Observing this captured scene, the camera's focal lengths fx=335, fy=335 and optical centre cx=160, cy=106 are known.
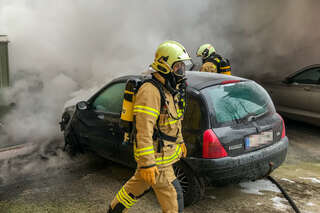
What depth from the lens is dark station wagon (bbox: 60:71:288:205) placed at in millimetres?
3180

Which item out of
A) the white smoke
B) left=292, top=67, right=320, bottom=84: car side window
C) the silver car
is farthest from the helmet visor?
left=292, top=67, right=320, bottom=84: car side window

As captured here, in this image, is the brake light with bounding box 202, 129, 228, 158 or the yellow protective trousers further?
the brake light with bounding box 202, 129, 228, 158

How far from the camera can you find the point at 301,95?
6461mm

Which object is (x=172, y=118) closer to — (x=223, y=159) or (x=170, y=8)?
(x=223, y=159)

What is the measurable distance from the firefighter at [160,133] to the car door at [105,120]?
133cm

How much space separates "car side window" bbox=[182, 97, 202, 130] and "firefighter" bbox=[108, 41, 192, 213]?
0.57 m

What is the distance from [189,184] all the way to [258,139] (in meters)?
0.84

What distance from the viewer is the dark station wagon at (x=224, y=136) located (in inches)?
125

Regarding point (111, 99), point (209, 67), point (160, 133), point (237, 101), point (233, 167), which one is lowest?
point (233, 167)

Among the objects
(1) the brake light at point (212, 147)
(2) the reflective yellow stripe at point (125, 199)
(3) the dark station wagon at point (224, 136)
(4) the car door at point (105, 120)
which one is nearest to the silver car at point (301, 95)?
(3) the dark station wagon at point (224, 136)

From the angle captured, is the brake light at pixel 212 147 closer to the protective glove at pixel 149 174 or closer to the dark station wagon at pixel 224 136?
the dark station wagon at pixel 224 136

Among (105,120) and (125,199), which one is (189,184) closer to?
(125,199)

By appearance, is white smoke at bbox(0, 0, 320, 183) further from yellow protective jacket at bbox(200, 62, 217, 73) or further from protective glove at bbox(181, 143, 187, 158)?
protective glove at bbox(181, 143, 187, 158)

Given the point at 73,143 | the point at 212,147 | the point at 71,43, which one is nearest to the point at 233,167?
the point at 212,147
